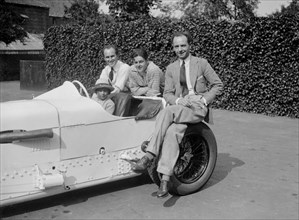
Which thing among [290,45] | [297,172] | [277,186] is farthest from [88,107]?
[290,45]

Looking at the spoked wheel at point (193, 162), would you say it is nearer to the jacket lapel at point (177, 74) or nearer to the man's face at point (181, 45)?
the jacket lapel at point (177, 74)

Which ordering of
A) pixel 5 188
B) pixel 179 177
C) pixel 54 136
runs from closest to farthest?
1. pixel 5 188
2. pixel 54 136
3. pixel 179 177

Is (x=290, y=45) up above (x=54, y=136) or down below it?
above

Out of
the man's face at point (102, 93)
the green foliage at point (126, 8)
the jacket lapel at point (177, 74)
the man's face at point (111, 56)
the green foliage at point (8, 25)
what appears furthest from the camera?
the green foliage at point (8, 25)

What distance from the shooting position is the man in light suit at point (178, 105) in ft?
14.7

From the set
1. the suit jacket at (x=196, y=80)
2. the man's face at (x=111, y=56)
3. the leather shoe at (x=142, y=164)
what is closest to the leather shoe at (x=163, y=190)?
the leather shoe at (x=142, y=164)

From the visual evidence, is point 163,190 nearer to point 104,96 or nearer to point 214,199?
point 214,199

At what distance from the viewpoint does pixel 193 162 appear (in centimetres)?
511

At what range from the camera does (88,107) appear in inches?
175

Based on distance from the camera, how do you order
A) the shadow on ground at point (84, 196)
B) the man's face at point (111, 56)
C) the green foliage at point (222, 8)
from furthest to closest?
the green foliage at point (222, 8) → the man's face at point (111, 56) → the shadow on ground at point (84, 196)

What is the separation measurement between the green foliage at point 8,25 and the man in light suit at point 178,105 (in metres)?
26.7

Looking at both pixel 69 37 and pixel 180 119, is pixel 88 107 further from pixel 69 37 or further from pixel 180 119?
pixel 69 37

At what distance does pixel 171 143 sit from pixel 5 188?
1764mm

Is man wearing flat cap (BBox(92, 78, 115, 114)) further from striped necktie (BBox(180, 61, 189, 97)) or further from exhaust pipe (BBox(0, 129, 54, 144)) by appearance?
exhaust pipe (BBox(0, 129, 54, 144))
